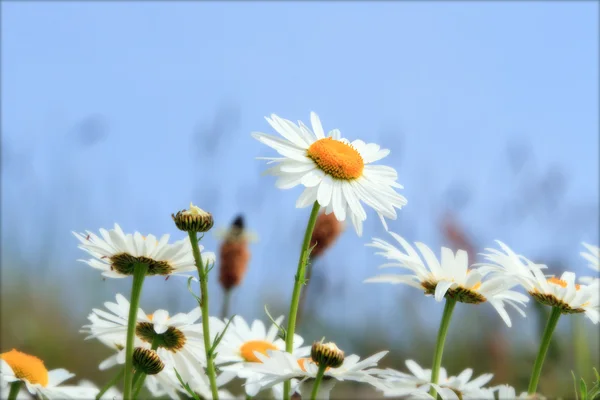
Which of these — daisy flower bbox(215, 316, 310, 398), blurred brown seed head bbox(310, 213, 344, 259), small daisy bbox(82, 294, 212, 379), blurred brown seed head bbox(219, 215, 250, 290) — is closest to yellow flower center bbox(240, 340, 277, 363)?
daisy flower bbox(215, 316, 310, 398)

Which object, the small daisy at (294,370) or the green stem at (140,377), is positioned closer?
the small daisy at (294,370)

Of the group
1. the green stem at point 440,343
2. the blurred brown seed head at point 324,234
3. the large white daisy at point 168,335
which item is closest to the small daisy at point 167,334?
the large white daisy at point 168,335

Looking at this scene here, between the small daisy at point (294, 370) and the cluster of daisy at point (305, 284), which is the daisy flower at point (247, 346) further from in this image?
the small daisy at point (294, 370)

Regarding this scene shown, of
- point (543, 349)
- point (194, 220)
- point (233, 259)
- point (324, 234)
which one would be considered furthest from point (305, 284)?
point (233, 259)

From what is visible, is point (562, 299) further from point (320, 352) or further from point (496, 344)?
point (496, 344)

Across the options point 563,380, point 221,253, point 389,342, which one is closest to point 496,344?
point 563,380

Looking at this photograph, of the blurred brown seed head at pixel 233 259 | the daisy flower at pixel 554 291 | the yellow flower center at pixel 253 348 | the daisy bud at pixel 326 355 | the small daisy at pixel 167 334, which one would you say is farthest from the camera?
the blurred brown seed head at pixel 233 259

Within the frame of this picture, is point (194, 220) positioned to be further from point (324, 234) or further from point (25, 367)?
point (324, 234)
